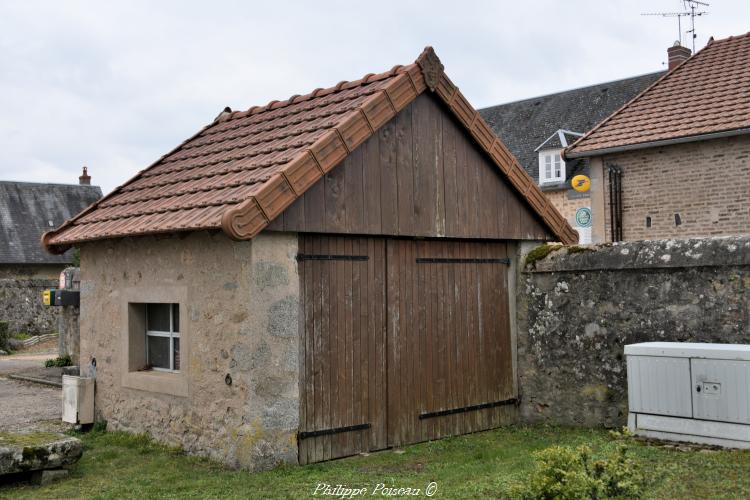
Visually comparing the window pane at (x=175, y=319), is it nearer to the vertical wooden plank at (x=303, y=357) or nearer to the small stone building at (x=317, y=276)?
the small stone building at (x=317, y=276)

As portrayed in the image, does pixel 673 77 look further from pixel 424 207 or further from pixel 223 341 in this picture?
pixel 223 341

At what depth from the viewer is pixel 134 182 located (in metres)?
10.9

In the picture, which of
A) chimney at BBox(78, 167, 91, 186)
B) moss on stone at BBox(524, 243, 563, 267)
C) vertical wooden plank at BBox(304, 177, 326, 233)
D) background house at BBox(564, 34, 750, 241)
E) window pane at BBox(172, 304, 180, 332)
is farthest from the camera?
chimney at BBox(78, 167, 91, 186)

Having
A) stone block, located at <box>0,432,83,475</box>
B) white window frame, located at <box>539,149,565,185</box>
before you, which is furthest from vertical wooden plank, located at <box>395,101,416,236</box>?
white window frame, located at <box>539,149,565,185</box>

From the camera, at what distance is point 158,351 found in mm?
9727

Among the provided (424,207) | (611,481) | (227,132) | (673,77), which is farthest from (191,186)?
(673,77)

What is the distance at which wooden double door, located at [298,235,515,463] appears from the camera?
853 cm

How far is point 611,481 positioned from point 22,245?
104 feet

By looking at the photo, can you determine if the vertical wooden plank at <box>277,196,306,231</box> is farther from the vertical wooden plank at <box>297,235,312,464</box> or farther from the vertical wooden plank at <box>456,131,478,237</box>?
the vertical wooden plank at <box>456,131,478,237</box>

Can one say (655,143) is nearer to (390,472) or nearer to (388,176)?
(388,176)

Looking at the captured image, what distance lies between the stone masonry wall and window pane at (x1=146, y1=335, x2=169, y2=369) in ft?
33.5

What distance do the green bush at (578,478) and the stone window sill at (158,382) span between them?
14.4ft

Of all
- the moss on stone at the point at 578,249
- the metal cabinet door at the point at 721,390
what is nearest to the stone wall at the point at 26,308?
the moss on stone at the point at 578,249

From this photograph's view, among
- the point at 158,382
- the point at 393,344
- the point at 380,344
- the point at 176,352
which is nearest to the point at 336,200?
the point at 380,344
